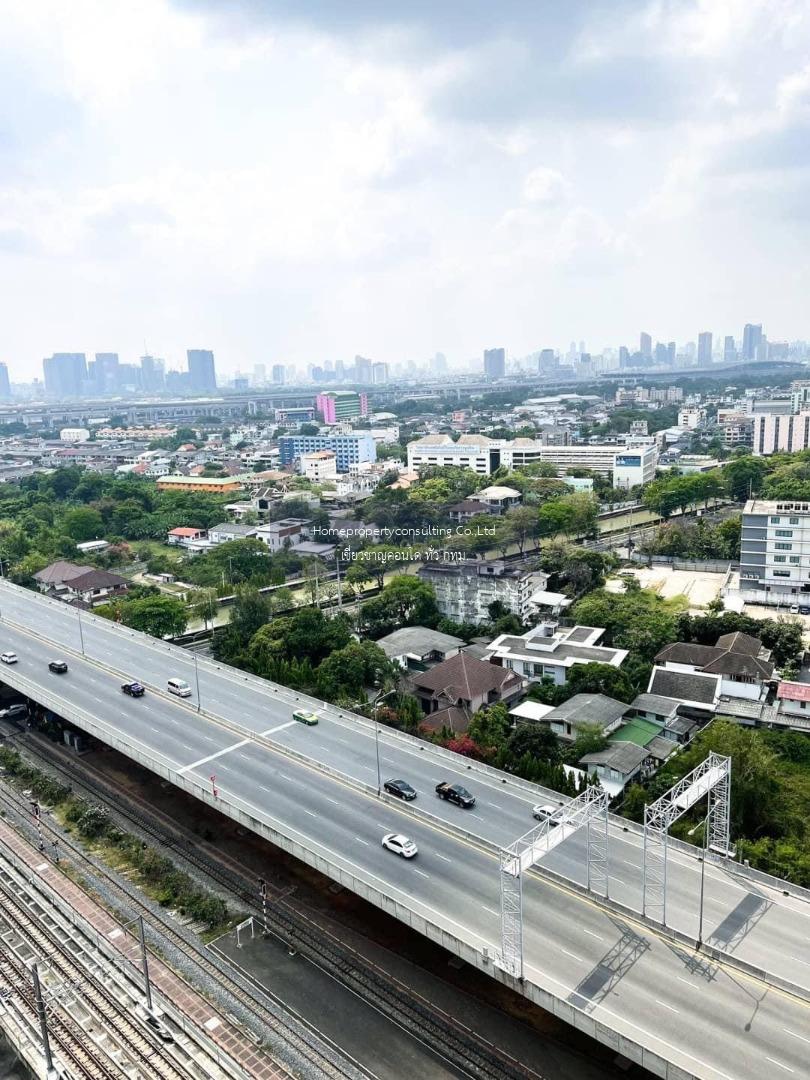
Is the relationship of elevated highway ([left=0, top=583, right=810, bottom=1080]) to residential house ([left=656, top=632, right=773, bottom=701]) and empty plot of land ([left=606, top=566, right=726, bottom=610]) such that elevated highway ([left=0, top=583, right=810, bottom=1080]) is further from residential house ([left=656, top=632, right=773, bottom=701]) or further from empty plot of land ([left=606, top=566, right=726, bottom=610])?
empty plot of land ([left=606, top=566, right=726, bottom=610])

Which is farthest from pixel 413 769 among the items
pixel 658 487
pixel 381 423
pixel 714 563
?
pixel 381 423

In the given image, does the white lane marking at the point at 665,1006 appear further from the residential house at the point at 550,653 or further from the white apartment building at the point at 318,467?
the white apartment building at the point at 318,467

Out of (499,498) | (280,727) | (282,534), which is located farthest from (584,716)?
(499,498)

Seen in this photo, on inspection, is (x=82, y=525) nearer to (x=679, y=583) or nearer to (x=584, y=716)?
(x=679, y=583)

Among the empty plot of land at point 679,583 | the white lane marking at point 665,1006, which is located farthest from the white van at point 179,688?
the empty plot of land at point 679,583

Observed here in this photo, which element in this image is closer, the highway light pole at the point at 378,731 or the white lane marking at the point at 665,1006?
the white lane marking at the point at 665,1006

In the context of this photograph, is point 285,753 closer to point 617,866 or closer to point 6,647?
point 617,866
